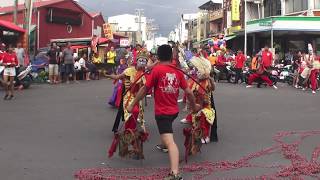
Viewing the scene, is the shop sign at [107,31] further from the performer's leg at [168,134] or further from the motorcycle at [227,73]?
the performer's leg at [168,134]

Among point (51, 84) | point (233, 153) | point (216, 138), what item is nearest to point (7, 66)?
point (51, 84)

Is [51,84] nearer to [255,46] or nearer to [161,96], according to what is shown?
[161,96]

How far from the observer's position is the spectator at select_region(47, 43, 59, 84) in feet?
78.5

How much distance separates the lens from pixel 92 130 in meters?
10.7

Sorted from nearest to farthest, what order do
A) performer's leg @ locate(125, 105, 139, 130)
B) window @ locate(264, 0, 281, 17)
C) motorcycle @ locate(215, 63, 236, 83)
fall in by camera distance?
performer's leg @ locate(125, 105, 139, 130) → motorcycle @ locate(215, 63, 236, 83) → window @ locate(264, 0, 281, 17)

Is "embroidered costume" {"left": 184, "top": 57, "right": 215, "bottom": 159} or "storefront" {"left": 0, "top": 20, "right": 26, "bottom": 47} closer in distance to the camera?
"embroidered costume" {"left": 184, "top": 57, "right": 215, "bottom": 159}

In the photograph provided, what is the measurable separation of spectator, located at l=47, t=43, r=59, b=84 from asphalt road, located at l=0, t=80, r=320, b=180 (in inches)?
239

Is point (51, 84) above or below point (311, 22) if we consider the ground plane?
below

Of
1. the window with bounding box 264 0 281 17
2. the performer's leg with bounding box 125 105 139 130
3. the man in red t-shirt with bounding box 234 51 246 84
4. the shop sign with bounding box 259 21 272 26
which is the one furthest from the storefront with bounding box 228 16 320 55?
the performer's leg with bounding box 125 105 139 130

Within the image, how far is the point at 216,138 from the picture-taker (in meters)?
9.77

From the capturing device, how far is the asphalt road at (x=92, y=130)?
25.4ft

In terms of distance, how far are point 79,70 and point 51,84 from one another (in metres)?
3.67

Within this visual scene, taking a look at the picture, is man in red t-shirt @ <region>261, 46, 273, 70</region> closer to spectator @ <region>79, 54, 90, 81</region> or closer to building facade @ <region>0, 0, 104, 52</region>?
spectator @ <region>79, 54, 90, 81</region>

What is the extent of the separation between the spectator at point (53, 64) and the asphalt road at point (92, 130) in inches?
239
